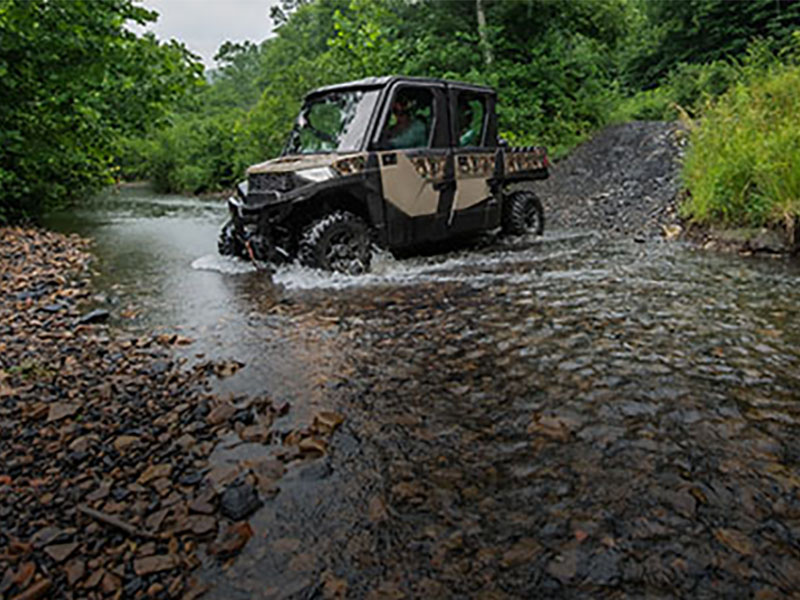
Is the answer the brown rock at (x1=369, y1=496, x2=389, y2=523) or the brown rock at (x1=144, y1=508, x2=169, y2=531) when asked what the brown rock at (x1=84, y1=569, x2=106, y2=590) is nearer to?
the brown rock at (x1=144, y1=508, x2=169, y2=531)

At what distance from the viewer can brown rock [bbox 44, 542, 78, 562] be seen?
193 centimetres

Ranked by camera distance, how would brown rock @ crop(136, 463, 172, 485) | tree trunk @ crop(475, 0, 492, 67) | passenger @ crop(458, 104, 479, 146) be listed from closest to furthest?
brown rock @ crop(136, 463, 172, 485) → passenger @ crop(458, 104, 479, 146) → tree trunk @ crop(475, 0, 492, 67)

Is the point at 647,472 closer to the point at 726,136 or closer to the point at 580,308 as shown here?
the point at 580,308

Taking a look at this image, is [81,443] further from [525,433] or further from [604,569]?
[604,569]

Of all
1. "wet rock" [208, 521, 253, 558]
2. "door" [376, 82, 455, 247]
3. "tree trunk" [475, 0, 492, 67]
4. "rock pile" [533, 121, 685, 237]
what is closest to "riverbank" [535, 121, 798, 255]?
"rock pile" [533, 121, 685, 237]

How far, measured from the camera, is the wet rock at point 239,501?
7.11ft

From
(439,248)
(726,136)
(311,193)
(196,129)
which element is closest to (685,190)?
(726,136)

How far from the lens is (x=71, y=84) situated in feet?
28.5

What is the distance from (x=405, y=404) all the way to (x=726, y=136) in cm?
770

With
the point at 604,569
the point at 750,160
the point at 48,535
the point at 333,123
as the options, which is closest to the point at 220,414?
the point at 48,535

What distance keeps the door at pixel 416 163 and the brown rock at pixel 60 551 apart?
506 centimetres

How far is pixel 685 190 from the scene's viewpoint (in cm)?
943

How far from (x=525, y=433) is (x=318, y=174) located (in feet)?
13.5

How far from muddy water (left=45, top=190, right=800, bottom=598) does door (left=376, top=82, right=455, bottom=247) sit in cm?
127
